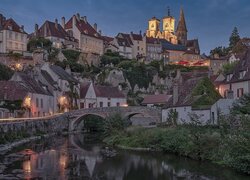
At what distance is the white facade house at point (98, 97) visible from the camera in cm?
8200

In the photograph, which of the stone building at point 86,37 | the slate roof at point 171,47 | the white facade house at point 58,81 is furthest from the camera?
the slate roof at point 171,47

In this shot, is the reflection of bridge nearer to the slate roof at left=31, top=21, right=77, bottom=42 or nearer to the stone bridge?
the stone bridge

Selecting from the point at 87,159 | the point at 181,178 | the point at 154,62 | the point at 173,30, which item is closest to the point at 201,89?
the point at 87,159

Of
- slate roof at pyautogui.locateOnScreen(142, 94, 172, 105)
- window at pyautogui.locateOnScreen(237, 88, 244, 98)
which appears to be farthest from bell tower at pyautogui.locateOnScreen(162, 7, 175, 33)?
window at pyautogui.locateOnScreen(237, 88, 244, 98)

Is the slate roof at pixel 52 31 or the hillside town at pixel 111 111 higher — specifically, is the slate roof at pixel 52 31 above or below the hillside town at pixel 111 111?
above

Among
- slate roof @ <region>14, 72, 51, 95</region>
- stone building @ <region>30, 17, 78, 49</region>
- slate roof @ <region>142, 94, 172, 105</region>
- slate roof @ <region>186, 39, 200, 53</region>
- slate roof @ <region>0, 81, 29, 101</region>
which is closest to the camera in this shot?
slate roof @ <region>0, 81, 29, 101</region>

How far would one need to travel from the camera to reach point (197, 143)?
3431 centimetres

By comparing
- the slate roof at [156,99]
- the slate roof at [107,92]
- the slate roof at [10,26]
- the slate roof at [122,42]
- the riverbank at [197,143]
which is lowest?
the riverbank at [197,143]

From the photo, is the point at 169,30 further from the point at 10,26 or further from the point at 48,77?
the point at 48,77

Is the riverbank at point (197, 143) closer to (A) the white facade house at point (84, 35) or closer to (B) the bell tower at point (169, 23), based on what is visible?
(A) the white facade house at point (84, 35)

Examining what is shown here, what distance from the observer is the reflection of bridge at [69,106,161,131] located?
62181mm

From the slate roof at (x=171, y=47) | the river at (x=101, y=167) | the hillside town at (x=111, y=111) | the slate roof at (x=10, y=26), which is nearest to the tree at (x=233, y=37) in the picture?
the hillside town at (x=111, y=111)

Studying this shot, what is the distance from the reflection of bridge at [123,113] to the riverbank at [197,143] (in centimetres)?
1401

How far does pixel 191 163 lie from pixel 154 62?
79.9 m
